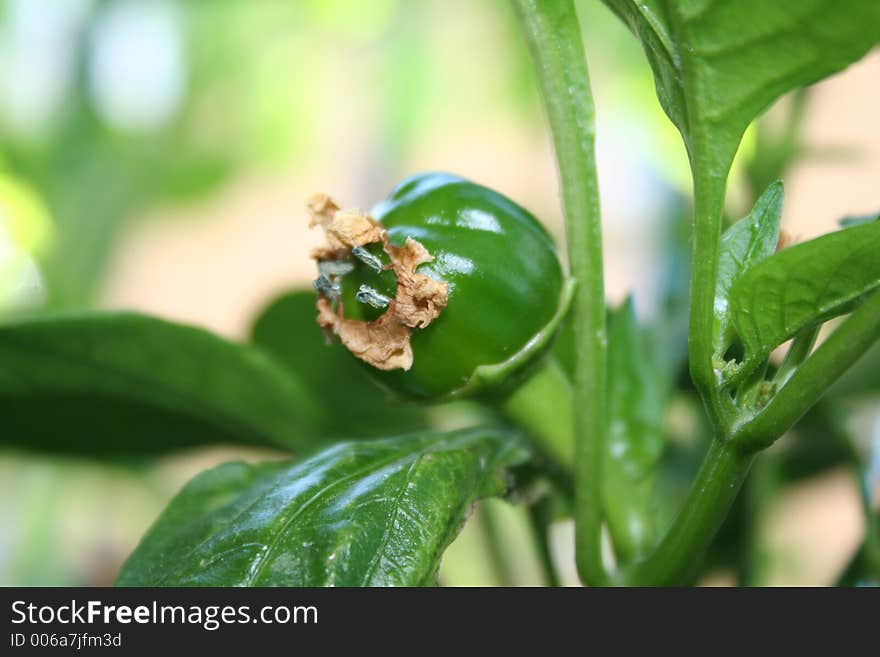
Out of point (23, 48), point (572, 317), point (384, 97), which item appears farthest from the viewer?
point (384, 97)

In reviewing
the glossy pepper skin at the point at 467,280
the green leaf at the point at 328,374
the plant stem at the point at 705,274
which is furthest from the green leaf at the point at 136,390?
the plant stem at the point at 705,274

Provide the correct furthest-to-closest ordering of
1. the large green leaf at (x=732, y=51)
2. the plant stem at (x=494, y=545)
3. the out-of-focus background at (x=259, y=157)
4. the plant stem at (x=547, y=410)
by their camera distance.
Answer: the out-of-focus background at (x=259, y=157) → the plant stem at (x=494, y=545) → the plant stem at (x=547, y=410) → the large green leaf at (x=732, y=51)

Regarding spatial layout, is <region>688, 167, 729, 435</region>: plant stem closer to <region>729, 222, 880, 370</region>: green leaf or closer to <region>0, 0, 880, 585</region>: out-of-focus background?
<region>729, 222, 880, 370</region>: green leaf

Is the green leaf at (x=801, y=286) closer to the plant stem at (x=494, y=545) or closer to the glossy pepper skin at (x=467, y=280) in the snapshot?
the glossy pepper skin at (x=467, y=280)

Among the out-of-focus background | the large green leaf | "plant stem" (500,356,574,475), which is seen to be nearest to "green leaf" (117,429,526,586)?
"plant stem" (500,356,574,475)
